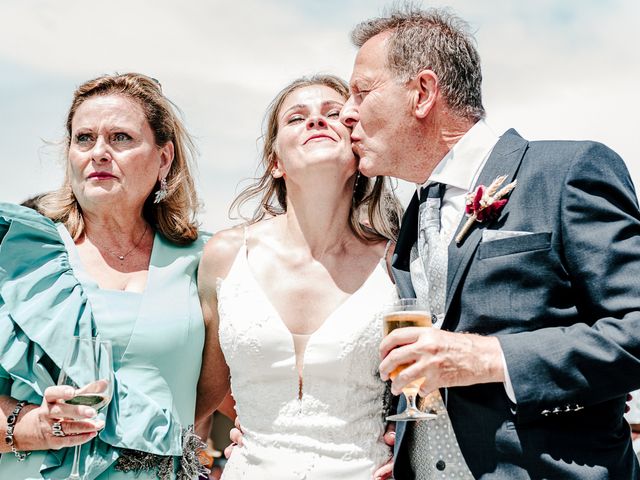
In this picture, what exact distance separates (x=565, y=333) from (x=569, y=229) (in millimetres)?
494

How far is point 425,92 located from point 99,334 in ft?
8.30

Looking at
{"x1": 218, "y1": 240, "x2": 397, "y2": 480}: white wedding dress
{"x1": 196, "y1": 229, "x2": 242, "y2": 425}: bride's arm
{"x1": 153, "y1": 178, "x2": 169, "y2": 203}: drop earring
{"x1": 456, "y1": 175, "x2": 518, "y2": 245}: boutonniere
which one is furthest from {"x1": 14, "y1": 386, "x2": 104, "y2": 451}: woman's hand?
{"x1": 456, "y1": 175, "x2": 518, "y2": 245}: boutonniere

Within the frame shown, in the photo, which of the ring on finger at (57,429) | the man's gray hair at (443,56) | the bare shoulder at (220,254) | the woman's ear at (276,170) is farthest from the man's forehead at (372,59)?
the ring on finger at (57,429)

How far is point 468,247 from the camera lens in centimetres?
387

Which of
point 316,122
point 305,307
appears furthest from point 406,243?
point 316,122

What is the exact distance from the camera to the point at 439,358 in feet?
11.3

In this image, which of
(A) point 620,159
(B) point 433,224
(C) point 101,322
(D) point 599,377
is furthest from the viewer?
(C) point 101,322

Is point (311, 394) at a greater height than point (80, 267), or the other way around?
point (80, 267)

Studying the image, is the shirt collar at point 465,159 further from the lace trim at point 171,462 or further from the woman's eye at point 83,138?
the woman's eye at point 83,138

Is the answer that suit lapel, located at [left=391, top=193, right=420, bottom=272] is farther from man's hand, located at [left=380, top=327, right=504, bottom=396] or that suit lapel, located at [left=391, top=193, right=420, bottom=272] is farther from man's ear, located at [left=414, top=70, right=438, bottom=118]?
man's hand, located at [left=380, top=327, right=504, bottom=396]

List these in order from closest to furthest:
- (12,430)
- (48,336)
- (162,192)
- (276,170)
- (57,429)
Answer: (57,429)
(12,430)
(48,336)
(162,192)
(276,170)

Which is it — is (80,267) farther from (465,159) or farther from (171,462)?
(465,159)

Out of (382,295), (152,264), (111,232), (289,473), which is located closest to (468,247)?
(382,295)

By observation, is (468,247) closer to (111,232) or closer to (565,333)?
(565,333)
